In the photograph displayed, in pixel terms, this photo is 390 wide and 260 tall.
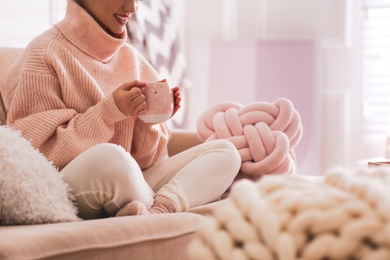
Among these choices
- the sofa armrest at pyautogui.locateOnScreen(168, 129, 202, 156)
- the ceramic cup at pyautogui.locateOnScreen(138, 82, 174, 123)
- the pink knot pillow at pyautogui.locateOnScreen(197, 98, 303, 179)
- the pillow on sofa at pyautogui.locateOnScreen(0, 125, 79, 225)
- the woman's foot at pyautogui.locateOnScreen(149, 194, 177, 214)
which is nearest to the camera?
the pillow on sofa at pyautogui.locateOnScreen(0, 125, 79, 225)

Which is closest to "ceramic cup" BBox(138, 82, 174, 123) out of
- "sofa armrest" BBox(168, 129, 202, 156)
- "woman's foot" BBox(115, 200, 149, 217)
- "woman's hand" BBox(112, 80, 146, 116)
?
"woman's hand" BBox(112, 80, 146, 116)

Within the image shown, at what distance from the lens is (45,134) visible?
5.28 feet

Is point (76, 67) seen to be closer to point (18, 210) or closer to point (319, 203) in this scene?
point (18, 210)

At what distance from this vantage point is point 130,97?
63.2 inches

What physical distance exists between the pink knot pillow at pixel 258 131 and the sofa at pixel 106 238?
49 centimetres

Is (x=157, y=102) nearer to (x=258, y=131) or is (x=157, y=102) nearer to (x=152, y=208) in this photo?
(x=152, y=208)

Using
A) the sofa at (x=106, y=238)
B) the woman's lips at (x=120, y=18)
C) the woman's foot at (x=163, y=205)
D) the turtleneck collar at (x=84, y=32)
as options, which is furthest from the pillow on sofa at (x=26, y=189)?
the woman's lips at (x=120, y=18)

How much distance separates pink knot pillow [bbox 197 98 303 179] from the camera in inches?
74.4

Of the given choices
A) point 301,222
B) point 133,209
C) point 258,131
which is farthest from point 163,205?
point 301,222

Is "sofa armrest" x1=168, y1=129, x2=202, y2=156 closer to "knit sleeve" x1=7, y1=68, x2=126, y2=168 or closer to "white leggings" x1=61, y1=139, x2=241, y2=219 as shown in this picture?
"white leggings" x1=61, y1=139, x2=241, y2=219

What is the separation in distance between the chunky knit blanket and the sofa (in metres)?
0.43

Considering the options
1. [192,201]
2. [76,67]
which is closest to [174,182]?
[192,201]

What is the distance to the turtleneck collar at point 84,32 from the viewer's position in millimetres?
1781

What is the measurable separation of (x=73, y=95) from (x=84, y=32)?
19 centimetres
